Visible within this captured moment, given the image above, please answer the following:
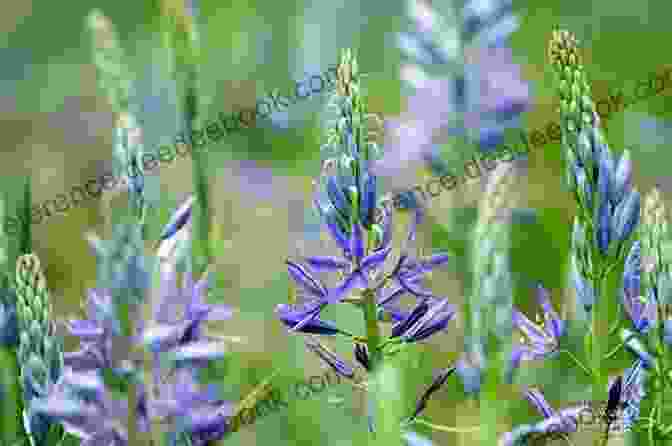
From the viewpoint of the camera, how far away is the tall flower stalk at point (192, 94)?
354cm

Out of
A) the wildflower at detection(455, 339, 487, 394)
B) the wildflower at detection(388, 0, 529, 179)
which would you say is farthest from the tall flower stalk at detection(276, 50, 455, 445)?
the wildflower at detection(388, 0, 529, 179)

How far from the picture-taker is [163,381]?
214 cm

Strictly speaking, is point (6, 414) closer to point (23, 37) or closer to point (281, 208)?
point (281, 208)

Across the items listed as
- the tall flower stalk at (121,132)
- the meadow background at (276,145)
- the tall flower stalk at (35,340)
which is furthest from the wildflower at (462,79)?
the tall flower stalk at (35,340)

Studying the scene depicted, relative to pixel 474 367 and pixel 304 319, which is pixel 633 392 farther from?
pixel 304 319

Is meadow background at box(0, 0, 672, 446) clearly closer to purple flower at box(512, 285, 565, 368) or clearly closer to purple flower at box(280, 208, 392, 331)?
purple flower at box(280, 208, 392, 331)

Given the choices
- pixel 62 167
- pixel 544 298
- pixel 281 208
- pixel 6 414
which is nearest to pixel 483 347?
pixel 544 298

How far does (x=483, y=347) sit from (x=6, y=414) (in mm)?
1605

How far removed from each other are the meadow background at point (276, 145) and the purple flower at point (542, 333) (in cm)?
38

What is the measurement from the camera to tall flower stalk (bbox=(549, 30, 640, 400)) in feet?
7.72

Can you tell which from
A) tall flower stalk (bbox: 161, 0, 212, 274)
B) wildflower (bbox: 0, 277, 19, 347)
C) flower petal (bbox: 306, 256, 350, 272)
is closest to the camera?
flower petal (bbox: 306, 256, 350, 272)

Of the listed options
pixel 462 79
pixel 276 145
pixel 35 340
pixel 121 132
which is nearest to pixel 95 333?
pixel 35 340

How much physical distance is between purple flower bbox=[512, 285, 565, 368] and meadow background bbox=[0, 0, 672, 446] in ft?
1.25

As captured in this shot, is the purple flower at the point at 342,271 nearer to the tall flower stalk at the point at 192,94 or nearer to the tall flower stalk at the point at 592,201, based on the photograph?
the tall flower stalk at the point at 592,201
